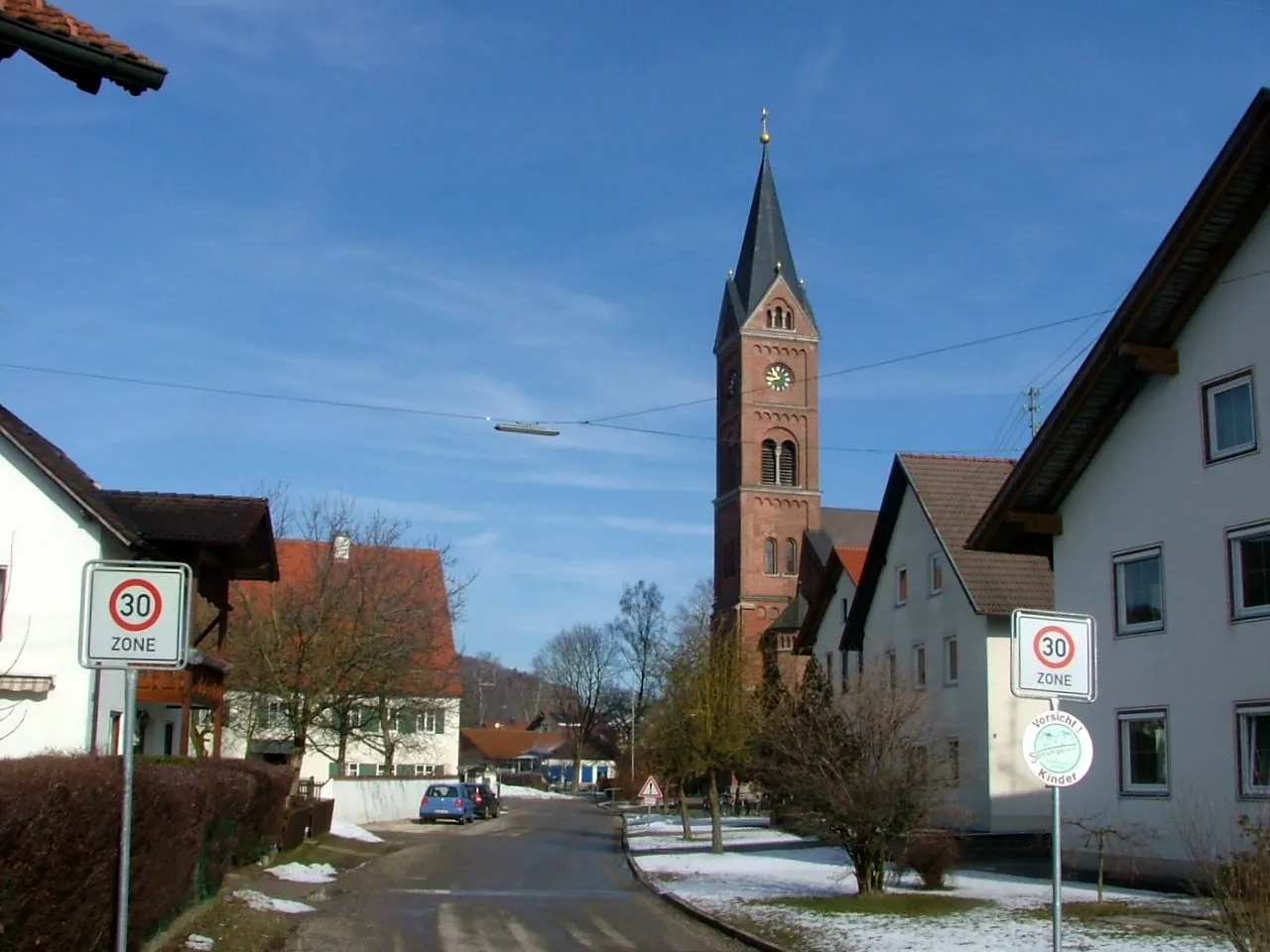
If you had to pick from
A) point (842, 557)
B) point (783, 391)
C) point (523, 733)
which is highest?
point (783, 391)

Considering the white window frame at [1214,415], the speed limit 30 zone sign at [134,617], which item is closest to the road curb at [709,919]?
the speed limit 30 zone sign at [134,617]

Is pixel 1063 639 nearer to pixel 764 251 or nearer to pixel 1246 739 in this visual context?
pixel 1246 739

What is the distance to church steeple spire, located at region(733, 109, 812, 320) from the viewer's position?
93.1m

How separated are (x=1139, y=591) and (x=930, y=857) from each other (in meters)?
5.56

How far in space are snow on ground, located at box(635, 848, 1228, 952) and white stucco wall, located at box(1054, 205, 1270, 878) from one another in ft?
5.97

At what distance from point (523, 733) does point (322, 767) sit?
3071 inches

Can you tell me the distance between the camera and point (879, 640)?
130 feet

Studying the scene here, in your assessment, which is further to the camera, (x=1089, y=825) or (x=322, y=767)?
(x=322, y=767)

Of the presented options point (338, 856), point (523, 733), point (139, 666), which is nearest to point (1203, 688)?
point (139, 666)

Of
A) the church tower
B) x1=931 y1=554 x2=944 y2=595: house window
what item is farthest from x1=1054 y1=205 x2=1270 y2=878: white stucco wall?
the church tower

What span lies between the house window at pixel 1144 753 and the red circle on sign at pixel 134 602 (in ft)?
56.3

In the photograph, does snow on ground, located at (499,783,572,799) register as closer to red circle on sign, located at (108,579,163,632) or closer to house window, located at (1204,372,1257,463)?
house window, located at (1204,372,1257,463)

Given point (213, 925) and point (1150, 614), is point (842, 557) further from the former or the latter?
point (213, 925)

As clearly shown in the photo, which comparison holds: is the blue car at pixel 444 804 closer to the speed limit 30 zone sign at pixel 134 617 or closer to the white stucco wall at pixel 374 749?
the white stucco wall at pixel 374 749
